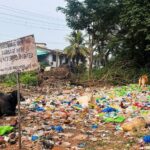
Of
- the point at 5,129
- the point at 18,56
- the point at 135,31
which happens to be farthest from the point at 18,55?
the point at 135,31

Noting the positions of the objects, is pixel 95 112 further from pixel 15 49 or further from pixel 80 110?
pixel 15 49

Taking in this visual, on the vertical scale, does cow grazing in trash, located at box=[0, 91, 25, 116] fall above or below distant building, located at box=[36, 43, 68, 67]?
below

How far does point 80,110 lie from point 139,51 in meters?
14.9

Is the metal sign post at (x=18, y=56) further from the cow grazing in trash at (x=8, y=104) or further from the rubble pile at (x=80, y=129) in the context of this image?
the cow grazing in trash at (x=8, y=104)

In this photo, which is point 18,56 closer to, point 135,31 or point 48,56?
point 135,31

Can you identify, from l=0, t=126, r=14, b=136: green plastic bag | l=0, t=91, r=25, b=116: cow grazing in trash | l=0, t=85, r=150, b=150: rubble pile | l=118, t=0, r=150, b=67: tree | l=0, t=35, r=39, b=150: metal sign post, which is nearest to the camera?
l=0, t=35, r=39, b=150: metal sign post

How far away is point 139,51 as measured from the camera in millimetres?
24672

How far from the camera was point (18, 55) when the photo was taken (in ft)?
22.5

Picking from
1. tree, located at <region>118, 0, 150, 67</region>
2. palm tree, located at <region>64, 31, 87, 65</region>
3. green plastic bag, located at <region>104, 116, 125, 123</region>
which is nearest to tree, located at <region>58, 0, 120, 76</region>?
tree, located at <region>118, 0, 150, 67</region>

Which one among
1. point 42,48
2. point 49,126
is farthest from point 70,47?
point 49,126

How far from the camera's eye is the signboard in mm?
6695

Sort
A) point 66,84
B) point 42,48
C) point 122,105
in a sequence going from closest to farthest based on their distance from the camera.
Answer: point 122,105
point 66,84
point 42,48

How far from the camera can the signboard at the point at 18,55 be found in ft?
22.0

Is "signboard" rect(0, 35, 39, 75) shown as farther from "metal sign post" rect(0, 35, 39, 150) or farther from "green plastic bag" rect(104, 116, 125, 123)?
"green plastic bag" rect(104, 116, 125, 123)
